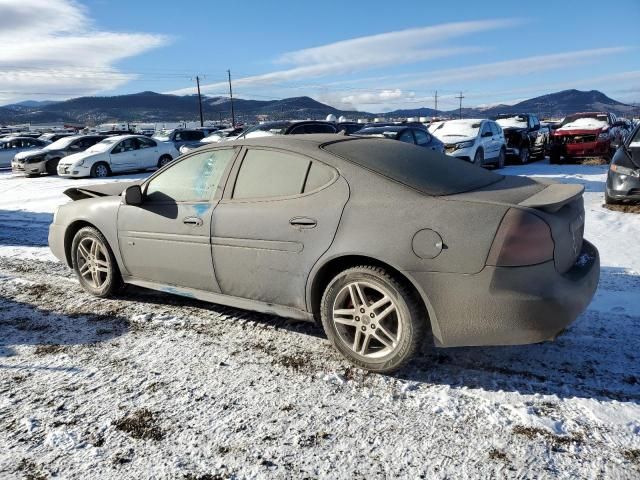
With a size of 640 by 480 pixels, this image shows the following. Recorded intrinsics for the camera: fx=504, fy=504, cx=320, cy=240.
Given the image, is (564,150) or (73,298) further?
(564,150)

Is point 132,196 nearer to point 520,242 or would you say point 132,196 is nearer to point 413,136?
point 520,242

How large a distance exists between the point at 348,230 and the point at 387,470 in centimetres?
141

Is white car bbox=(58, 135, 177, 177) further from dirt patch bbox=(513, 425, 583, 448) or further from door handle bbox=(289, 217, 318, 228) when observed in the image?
dirt patch bbox=(513, 425, 583, 448)

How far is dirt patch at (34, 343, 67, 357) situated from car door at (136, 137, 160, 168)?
15495 mm

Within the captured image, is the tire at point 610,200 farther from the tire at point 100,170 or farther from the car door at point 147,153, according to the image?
the tire at point 100,170

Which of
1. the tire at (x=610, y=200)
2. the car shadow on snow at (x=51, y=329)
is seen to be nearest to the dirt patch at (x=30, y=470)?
the car shadow on snow at (x=51, y=329)

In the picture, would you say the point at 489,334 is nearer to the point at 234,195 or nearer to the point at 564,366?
the point at 564,366

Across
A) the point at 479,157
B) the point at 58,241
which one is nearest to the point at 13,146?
the point at 479,157

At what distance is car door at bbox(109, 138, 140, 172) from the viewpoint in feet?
57.8

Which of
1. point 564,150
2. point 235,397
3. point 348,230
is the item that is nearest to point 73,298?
point 235,397

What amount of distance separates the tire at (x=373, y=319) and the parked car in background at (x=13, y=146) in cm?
2470

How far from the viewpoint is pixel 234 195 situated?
12.3ft

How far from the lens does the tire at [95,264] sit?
15.2 feet

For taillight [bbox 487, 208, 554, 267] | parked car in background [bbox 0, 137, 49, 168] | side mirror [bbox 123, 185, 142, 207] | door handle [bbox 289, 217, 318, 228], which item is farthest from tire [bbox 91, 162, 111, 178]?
taillight [bbox 487, 208, 554, 267]
